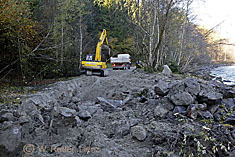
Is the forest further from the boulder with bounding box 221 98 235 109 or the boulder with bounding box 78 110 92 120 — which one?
the boulder with bounding box 221 98 235 109

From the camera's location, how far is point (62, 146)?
2955 millimetres

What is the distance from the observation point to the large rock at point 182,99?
3.98m

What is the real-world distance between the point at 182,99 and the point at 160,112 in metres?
0.54

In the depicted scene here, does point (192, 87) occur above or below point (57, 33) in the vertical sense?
below

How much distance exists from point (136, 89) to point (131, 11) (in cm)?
777

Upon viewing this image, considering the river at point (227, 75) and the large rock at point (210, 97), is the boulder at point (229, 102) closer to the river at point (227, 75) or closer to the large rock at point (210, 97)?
the large rock at point (210, 97)

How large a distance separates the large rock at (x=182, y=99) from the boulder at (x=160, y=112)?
0.97ft

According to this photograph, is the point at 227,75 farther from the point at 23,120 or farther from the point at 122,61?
the point at 23,120

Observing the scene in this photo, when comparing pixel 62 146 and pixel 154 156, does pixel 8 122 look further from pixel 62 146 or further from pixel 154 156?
pixel 154 156

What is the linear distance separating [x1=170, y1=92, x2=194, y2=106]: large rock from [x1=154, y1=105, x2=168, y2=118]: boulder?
296 mm

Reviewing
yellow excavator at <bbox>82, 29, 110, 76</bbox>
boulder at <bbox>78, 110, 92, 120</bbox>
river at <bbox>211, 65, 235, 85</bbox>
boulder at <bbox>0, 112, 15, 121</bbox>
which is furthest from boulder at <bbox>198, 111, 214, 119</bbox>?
river at <bbox>211, 65, 235, 85</bbox>

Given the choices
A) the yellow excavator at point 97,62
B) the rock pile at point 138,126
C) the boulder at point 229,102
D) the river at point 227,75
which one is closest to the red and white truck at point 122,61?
the yellow excavator at point 97,62

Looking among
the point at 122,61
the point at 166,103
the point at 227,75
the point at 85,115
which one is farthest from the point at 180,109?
the point at 227,75

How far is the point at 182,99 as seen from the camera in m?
4.01
